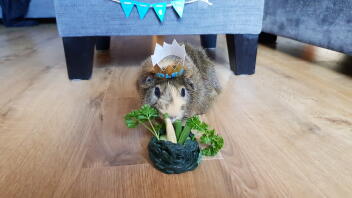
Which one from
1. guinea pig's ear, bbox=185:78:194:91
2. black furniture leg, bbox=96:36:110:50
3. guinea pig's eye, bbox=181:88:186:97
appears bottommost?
black furniture leg, bbox=96:36:110:50

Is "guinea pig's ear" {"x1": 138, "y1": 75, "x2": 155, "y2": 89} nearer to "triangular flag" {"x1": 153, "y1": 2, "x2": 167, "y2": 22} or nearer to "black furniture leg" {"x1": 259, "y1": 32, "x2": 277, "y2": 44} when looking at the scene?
"triangular flag" {"x1": 153, "y1": 2, "x2": 167, "y2": 22}

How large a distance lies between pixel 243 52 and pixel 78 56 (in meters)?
0.64

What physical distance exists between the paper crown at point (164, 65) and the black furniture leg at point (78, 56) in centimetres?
55

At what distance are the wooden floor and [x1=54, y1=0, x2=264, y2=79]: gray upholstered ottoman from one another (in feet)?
0.47

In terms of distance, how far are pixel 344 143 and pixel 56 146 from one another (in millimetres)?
633

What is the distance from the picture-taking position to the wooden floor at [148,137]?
47cm

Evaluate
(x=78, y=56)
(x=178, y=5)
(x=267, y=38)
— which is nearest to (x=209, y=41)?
(x=267, y=38)

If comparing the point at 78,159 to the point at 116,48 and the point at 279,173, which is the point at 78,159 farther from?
the point at 116,48

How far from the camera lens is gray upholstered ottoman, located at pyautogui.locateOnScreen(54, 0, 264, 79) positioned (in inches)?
36.9

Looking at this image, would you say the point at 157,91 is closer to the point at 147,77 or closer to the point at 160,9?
the point at 147,77

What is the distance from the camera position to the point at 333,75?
110 centimetres

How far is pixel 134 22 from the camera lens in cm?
96

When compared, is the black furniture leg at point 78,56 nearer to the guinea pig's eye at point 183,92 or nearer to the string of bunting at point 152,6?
the string of bunting at point 152,6

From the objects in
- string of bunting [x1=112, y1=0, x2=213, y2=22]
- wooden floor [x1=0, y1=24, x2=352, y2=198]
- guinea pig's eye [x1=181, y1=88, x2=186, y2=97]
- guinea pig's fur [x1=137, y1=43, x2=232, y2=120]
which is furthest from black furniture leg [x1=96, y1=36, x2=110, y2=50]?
guinea pig's eye [x1=181, y1=88, x2=186, y2=97]
